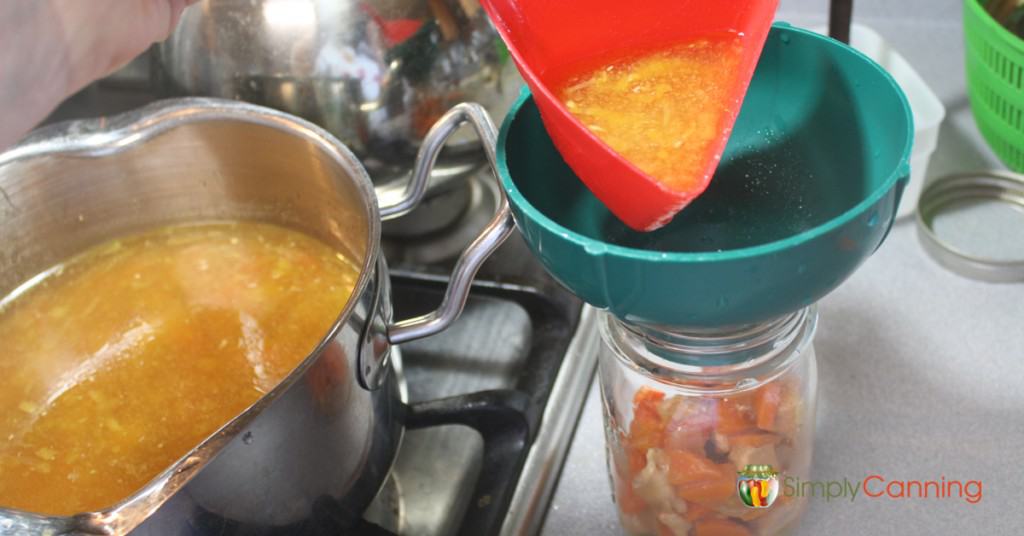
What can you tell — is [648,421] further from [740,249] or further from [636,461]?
[740,249]

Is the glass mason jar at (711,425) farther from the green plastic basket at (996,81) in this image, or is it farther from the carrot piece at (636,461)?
the green plastic basket at (996,81)

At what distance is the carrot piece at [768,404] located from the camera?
1.75ft

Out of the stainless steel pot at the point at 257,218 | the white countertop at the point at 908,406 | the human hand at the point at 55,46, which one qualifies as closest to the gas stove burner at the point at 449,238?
the stainless steel pot at the point at 257,218

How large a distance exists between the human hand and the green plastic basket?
565 millimetres

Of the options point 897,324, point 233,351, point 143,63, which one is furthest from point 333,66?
Result: point 897,324

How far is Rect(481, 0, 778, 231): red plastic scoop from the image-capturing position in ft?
1.51

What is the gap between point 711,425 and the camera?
1.74 feet

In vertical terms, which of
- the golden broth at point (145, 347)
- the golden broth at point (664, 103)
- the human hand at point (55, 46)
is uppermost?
the human hand at point (55, 46)

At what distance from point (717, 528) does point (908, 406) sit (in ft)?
0.57

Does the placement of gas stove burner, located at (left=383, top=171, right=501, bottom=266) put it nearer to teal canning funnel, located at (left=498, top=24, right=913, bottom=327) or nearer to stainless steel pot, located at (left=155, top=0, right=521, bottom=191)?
stainless steel pot, located at (left=155, top=0, right=521, bottom=191)

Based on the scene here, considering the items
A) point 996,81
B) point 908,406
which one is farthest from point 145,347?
point 996,81

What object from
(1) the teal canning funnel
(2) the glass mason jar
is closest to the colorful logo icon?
(2) the glass mason jar

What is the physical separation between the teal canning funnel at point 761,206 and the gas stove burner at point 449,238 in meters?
0.25

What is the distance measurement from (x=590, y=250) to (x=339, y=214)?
0.29 meters
